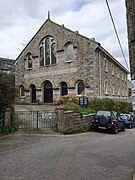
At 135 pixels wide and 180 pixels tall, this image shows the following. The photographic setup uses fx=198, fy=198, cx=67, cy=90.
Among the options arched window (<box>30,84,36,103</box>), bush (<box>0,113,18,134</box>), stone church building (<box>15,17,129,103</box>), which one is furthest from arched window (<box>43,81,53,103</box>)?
bush (<box>0,113,18,134</box>)

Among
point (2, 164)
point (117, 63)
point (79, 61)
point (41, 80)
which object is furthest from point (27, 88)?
point (2, 164)

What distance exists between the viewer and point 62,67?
85.1 ft

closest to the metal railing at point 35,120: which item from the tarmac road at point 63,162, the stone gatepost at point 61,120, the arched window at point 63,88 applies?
the stone gatepost at point 61,120

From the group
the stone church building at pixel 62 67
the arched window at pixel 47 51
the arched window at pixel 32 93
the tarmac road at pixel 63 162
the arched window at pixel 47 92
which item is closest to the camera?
the tarmac road at pixel 63 162

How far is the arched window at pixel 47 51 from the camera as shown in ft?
90.3

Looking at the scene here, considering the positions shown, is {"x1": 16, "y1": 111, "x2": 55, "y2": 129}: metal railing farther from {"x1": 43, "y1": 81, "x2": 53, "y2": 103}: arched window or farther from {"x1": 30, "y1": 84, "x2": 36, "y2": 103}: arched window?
{"x1": 30, "y1": 84, "x2": 36, "y2": 103}: arched window

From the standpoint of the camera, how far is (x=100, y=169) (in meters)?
5.83

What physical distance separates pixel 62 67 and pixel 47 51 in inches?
158

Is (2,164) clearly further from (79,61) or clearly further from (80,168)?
(79,61)

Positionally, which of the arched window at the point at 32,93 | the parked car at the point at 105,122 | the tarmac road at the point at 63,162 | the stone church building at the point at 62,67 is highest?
the stone church building at the point at 62,67

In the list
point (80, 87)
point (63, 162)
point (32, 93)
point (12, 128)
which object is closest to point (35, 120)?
point (12, 128)

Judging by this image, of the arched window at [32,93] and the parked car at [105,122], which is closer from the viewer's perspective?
the parked car at [105,122]

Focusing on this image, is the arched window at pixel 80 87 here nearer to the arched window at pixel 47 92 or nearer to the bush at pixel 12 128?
the arched window at pixel 47 92

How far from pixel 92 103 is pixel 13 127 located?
1126 centimetres
